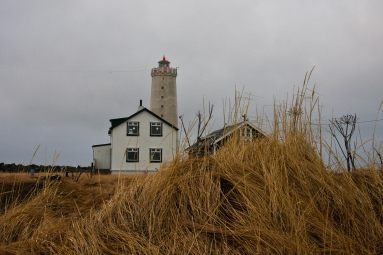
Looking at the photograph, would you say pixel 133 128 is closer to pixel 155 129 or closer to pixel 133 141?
pixel 133 141

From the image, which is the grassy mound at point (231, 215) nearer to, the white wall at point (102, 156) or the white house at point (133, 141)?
the white house at point (133, 141)

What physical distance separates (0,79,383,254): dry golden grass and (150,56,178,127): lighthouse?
32110 millimetres

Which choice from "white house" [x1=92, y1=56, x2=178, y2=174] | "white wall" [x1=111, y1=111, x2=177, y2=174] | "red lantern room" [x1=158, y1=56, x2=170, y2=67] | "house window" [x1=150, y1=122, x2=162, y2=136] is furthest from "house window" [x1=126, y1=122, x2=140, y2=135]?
"red lantern room" [x1=158, y1=56, x2=170, y2=67]

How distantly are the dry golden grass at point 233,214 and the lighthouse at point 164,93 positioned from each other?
3211 centimetres

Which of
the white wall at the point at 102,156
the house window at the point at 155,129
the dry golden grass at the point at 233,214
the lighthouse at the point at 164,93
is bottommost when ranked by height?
the dry golden grass at the point at 233,214

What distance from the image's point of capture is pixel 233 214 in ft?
8.98

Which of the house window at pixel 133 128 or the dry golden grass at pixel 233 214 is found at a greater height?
the house window at pixel 133 128

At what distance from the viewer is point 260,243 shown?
2.41 meters

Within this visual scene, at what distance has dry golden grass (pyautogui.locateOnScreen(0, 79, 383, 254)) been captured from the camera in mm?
2447

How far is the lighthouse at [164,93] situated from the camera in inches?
1419

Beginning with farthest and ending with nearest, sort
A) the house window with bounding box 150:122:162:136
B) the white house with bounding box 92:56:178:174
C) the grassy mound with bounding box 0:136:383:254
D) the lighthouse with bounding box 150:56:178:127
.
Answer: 1. the lighthouse with bounding box 150:56:178:127
2. the house window with bounding box 150:122:162:136
3. the white house with bounding box 92:56:178:174
4. the grassy mound with bounding box 0:136:383:254

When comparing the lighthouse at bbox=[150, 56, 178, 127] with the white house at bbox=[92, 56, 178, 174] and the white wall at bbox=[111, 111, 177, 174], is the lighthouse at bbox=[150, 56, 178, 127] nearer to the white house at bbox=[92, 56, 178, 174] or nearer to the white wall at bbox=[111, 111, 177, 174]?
the white house at bbox=[92, 56, 178, 174]

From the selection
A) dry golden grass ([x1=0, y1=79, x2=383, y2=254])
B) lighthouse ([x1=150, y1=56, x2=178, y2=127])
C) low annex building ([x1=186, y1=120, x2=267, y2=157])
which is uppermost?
lighthouse ([x1=150, y1=56, x2=178, y2=127])

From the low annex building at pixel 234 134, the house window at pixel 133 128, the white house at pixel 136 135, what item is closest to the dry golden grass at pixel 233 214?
the low annex building at pixel 234 134
